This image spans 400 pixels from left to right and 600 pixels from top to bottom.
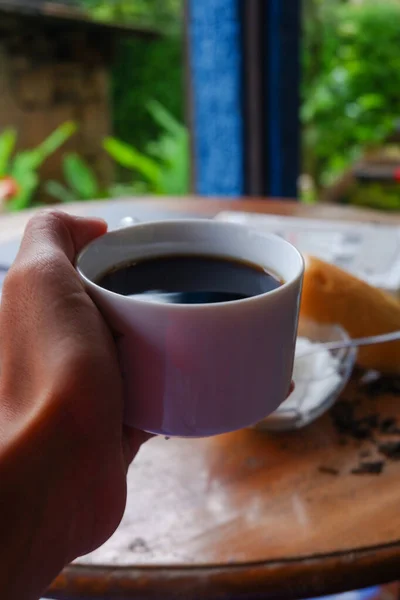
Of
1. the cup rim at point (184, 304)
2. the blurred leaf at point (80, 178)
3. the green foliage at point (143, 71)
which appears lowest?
the blurred leaf at point (80, 178)

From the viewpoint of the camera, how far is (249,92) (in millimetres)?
2598

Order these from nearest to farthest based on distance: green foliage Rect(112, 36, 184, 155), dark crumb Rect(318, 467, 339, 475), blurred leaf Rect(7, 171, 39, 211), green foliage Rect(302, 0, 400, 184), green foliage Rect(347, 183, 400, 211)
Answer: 1. dark crumb Rect(318, 467, 339, 475)
2. blurred leaf Rect(7, 171, 39, 211)
3. green foliage Rect(347, 183, 400, 211)
4. green foliage Rect(302, 0, 400, 184)
5. green foliage Rect(112, 36, 184, 155)

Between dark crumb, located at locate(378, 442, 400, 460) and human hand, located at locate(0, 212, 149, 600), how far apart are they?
1.01 ft

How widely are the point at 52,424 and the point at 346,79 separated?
5466 millimetres

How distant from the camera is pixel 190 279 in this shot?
0.50m

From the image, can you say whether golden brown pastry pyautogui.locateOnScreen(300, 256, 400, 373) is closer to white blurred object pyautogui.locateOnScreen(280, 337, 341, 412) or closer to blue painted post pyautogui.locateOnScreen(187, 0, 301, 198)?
white blurred object pyautogui.locateOnScreen(280, 337, 341, 412)

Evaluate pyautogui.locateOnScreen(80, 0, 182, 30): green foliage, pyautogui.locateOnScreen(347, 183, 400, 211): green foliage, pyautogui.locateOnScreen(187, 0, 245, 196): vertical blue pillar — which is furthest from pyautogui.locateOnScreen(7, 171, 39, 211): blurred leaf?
pyautogui.locateOnScreen(80, 0, 182, 30): green foliage

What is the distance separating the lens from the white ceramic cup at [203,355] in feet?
1.31

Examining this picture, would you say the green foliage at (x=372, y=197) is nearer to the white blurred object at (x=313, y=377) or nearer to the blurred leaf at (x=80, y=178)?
the blurred leaf at (x=80, y=178)

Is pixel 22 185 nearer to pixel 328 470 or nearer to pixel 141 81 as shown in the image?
pixel 141 81

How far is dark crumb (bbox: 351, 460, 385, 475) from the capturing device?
0.62 m

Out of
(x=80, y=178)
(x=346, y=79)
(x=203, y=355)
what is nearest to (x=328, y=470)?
(x=203, y=355)

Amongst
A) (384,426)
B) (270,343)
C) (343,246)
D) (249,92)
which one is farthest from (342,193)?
(270,343)

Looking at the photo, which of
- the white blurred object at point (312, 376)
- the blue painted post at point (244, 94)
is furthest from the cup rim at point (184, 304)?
the blue painted post at point (244, 94)
